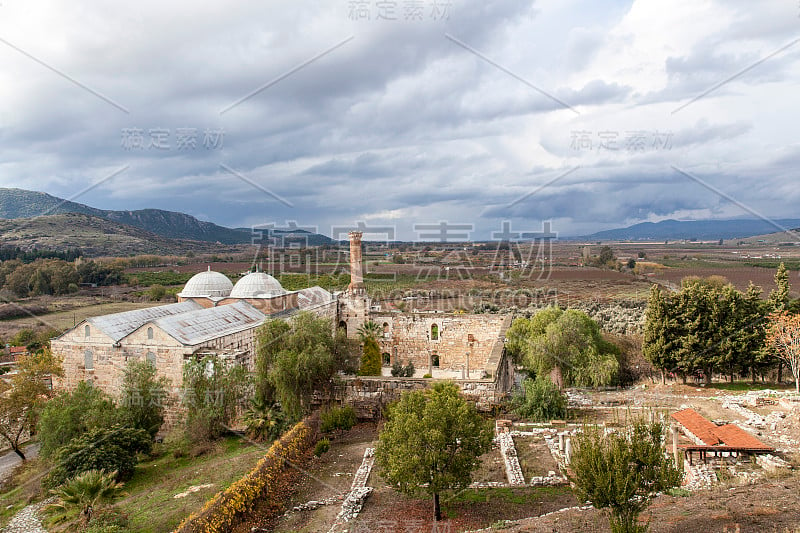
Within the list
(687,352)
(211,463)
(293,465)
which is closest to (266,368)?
(211,463)

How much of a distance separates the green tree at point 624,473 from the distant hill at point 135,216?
368 feet

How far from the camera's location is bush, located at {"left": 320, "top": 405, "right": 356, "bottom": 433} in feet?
46.0

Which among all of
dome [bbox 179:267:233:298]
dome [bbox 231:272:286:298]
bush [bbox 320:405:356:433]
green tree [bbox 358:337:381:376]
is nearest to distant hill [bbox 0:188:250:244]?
dome [bbox 179:267:233:298]

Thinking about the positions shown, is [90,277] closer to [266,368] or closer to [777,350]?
[266,368]

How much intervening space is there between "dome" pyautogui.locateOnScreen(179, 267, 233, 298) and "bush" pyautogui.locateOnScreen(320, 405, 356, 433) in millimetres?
16098

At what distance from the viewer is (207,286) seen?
27.8 metres

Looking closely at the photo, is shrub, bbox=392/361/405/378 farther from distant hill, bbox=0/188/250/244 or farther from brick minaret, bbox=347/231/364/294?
distant hill, bbox=0/188/250/244

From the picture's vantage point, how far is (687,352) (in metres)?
22.6

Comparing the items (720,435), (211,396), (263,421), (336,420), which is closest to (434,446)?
(336,420)

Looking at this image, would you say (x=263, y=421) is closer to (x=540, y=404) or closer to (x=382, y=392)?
(x=382, y=392)

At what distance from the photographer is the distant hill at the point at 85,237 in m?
79.3

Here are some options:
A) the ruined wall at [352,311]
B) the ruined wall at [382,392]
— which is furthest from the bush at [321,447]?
the ruined wall at [352,311]

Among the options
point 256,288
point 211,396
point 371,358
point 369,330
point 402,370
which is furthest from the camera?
point 369,330

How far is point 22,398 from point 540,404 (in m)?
17.5
